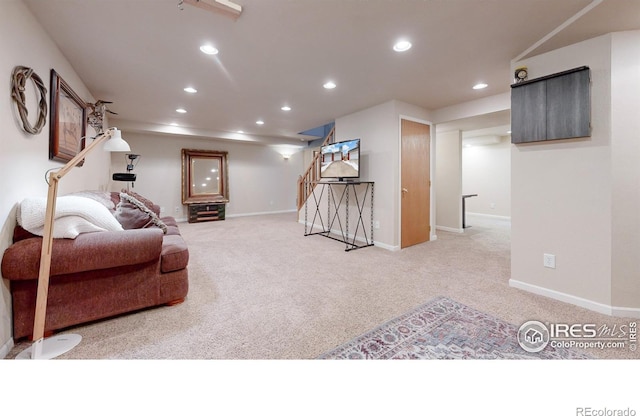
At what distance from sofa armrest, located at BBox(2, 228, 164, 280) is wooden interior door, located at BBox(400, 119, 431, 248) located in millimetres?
3332

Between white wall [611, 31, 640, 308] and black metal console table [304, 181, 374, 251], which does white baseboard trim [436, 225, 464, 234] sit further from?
white wall [611, 31, 640, 308]

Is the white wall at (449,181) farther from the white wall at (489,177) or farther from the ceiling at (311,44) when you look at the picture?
the white wall at (489,177)

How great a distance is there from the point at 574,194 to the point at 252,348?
2.79 metres

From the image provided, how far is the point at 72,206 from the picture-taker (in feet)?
5.85

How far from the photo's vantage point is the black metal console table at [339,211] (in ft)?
14.2

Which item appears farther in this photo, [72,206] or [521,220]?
[521,220]

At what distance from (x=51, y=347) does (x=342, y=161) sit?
12.3ft

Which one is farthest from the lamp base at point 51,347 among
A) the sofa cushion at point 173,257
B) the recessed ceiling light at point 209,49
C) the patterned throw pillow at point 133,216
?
the recessed ceiling light at point 209,49

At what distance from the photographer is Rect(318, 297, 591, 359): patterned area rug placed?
5.02 feet
